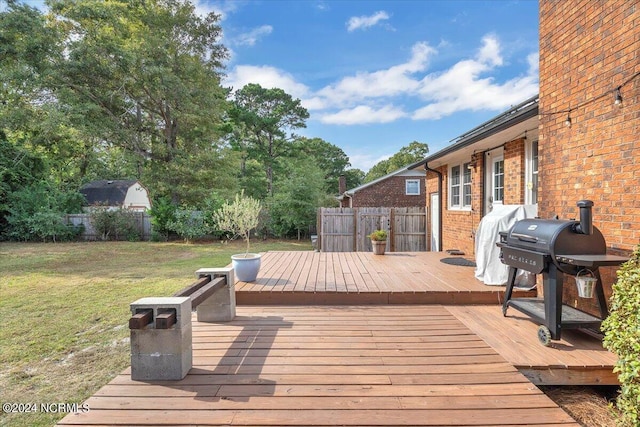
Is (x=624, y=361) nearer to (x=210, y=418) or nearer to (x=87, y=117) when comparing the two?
(x=210, y=418)

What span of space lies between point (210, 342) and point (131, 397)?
922mm

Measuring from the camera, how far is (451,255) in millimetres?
7344

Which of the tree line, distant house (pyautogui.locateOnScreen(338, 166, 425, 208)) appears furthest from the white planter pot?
distant house (pyautogui.locateOnScreen(338, 166, 425, 208))

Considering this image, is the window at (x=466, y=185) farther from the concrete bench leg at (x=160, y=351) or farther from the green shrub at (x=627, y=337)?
the concrete bench leg at (x=160, y=351)

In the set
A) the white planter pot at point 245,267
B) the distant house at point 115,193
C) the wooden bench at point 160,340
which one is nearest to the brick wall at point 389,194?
the white planter pot at point 245,267

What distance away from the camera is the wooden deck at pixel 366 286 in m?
4.21

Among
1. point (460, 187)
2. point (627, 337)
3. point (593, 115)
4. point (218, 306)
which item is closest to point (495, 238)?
point (593, 115)

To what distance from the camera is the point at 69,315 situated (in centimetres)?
484

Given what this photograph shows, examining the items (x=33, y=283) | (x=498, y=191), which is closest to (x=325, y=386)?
(x=498, y=191)

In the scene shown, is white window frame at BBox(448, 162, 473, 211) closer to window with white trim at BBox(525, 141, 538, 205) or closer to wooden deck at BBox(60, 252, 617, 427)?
window with white trim at BBox(525, 141, 538, 205)

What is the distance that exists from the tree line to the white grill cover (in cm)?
1111

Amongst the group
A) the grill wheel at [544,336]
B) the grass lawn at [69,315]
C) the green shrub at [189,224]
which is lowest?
the grass lawn at [69,315]

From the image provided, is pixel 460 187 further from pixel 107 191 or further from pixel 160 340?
pixel 107 191

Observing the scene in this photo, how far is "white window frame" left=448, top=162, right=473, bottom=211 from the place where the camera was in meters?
7.67
